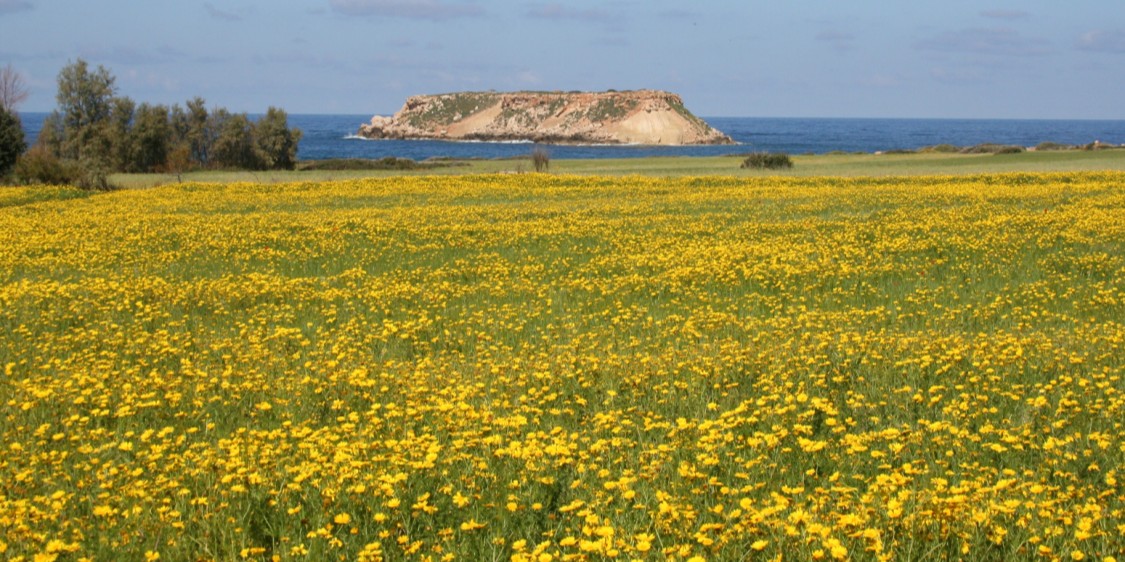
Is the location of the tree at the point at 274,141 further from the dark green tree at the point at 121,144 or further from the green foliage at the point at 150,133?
the dark green tree at the point at 121,144

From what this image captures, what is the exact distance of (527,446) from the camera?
21.9ft

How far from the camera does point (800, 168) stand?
65.8 metres

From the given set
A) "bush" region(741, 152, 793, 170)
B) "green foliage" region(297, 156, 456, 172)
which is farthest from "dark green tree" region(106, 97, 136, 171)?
"bush" region(741, 152, 793, 170)

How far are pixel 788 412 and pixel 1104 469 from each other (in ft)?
7.83

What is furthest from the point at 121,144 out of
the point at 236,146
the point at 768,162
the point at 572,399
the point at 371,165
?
the point at 572,399

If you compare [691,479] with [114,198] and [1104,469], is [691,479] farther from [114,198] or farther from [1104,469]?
[114,198]

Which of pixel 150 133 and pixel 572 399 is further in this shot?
pixel 150 133

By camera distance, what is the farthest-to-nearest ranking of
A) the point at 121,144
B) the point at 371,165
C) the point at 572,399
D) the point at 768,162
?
the point at 121,144, the point at 371,165, the point at 768,162, the point at 572,399

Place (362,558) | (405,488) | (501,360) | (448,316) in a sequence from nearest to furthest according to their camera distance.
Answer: (362,558) → (405,488) → (501,360) → (448,316)

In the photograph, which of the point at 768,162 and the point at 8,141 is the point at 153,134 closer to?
the point at 8,141

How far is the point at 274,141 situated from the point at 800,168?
4612cm

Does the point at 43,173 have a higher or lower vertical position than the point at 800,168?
higher

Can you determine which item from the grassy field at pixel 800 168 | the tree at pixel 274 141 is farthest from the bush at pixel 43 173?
the tree at pixel 274 141

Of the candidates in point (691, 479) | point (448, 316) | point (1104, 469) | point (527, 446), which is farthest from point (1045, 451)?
point (448, 316)
